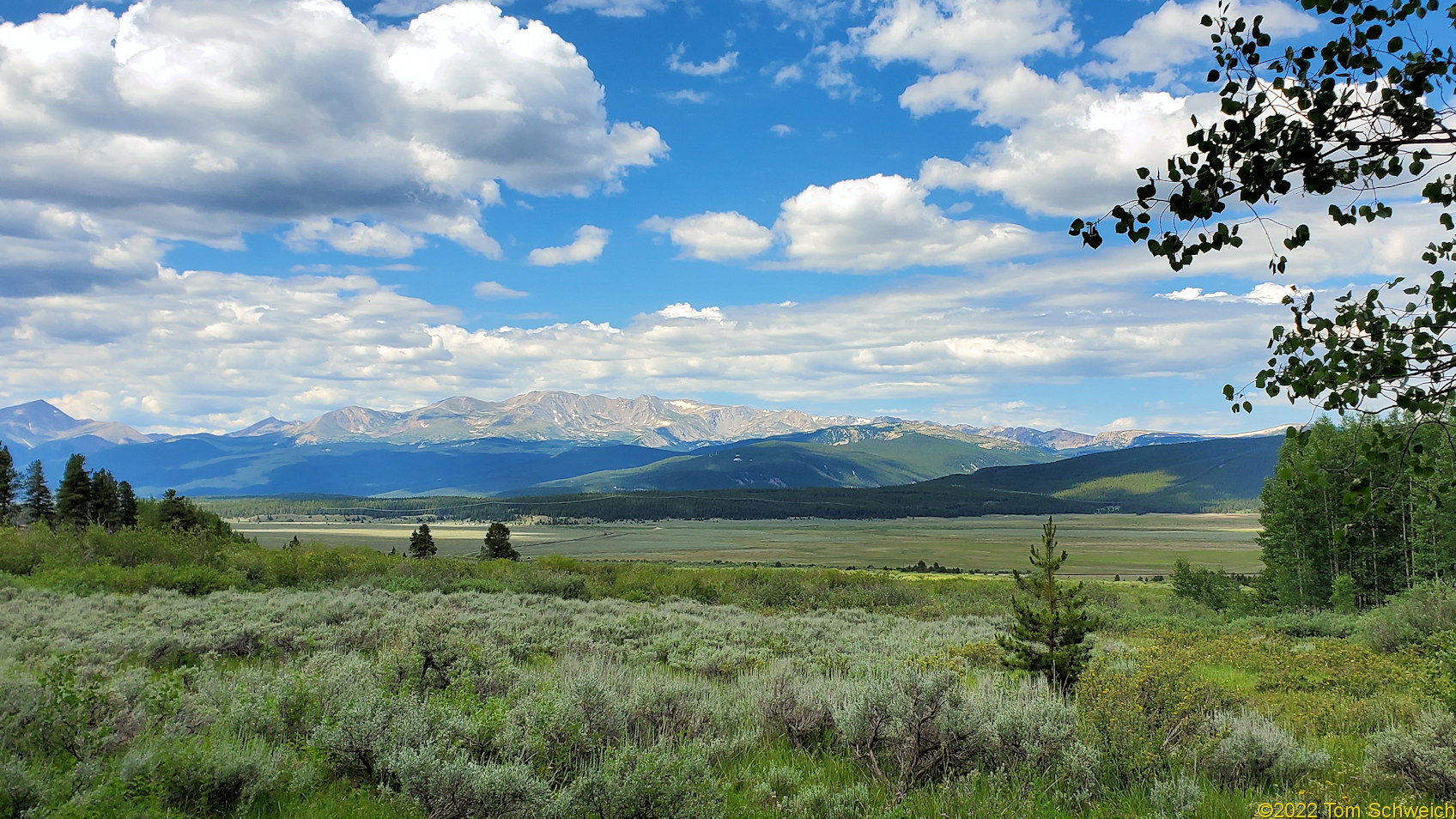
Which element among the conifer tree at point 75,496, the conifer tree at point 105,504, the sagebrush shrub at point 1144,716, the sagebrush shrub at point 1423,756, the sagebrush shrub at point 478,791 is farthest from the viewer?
the conifer tree at point 105,504

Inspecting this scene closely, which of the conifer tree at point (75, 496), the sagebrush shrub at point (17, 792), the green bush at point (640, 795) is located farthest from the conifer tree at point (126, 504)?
the green bush at point (640, 795)

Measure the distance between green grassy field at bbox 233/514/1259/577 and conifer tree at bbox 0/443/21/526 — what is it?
31.5m

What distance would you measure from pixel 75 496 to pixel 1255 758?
3182 inches

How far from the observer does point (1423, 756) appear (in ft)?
19.6

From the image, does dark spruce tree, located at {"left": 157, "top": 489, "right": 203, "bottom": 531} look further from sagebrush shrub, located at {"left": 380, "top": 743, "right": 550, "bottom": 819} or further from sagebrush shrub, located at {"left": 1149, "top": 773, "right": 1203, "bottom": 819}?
sagebrush shrub, located at {"left": 1149, "top": 773, "right": 1203, "bottom": 819}

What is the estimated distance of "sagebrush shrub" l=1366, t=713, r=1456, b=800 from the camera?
5828mm

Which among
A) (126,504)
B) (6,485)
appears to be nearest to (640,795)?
(6,485)

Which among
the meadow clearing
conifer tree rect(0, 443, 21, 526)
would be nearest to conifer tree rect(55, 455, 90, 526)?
conifer tree rect(0, 443, 21, 526)

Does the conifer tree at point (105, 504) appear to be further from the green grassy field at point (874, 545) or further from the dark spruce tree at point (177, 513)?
the green grassy field at point (874, 545)

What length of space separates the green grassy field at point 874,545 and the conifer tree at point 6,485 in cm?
3148

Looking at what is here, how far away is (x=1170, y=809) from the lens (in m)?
5.49

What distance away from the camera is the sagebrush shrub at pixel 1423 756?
5828 mm

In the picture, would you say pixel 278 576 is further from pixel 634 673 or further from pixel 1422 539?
pixel 1422 539

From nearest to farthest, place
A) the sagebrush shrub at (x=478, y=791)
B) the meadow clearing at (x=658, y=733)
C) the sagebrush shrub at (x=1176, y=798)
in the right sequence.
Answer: the sagebrush shrub at (x=478, y=791)
the meadow clearing at (x=658, y=733)
the sagebrush shrub at (x=1176, y=798)
